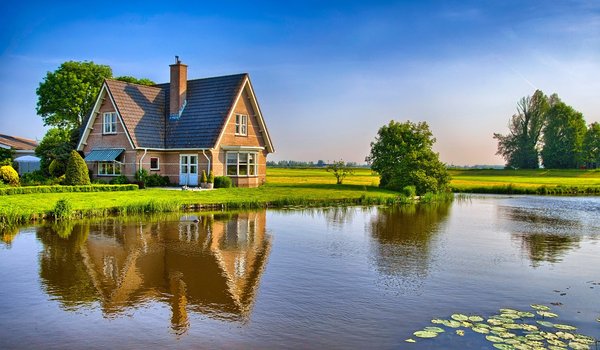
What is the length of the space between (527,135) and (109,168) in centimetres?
7486

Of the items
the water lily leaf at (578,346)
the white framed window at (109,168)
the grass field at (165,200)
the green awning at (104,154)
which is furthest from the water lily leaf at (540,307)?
the white framed window at (109,168)

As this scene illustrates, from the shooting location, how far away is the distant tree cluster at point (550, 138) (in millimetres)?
83625

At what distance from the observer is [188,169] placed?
36.6 metres

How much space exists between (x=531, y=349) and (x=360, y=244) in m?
9.76

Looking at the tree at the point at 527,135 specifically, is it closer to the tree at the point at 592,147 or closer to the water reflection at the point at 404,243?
the tree at the point at 592,147

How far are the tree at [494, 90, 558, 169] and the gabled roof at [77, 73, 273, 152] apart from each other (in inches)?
2492

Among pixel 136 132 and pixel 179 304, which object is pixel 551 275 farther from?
pixel 136 132

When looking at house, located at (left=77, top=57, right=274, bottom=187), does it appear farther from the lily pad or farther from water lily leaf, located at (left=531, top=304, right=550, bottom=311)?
the lily pad

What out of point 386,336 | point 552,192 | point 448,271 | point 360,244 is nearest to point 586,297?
point 448,271

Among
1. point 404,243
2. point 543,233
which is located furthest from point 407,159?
point 404,243

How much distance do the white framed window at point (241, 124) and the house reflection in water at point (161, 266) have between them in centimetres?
1820

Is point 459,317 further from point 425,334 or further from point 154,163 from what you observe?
point 154,163

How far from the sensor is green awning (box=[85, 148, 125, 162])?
1419 inches

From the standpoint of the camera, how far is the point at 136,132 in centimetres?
3603
